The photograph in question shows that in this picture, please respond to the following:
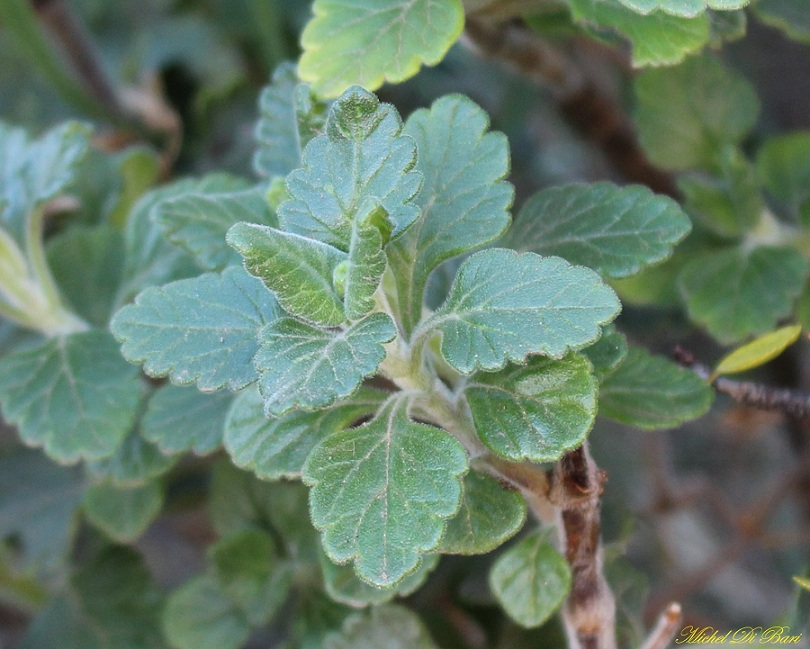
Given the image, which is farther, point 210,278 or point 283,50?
point 283,50

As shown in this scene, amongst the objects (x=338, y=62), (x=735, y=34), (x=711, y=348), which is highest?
(x=338, y=62)

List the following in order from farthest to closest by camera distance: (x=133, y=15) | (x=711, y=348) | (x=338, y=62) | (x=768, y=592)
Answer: (x=133, y=15) < (x=768, y=592) < (x=711, y=348) < (x=338, y=62)

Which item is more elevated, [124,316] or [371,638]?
[124,316]

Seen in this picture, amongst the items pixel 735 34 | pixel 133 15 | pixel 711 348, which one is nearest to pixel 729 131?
pixel 735 34

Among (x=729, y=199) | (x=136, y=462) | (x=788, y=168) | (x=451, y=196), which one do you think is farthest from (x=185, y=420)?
(x=788, y=168)

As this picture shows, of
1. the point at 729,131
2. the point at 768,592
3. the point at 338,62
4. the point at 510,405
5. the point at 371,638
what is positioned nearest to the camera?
the point at 510,405

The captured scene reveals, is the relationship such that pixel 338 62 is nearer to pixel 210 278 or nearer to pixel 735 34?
pixel 210 278
